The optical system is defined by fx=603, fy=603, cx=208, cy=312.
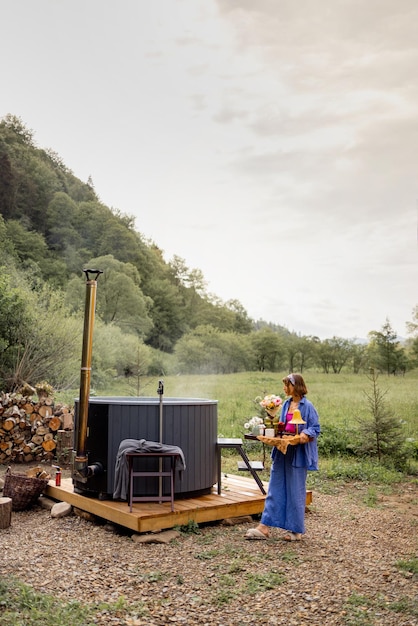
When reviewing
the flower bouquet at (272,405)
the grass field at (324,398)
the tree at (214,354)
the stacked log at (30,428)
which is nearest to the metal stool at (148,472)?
the flower bouquet at (272,405)

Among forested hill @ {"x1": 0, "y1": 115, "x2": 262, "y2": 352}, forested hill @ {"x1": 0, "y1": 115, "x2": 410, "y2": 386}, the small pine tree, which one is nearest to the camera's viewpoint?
the small pine tree

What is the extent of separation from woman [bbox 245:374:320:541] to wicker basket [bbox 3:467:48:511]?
2.36 metres

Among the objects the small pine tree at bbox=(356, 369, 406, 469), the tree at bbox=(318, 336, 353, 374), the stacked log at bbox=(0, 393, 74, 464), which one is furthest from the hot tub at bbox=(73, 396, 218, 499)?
the tree at bbox=(318, 336, 353, 374)

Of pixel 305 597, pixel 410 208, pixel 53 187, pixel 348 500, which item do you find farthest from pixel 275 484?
pixel 53 187

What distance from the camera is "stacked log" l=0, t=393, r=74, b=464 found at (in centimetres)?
907

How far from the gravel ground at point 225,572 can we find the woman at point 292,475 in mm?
139

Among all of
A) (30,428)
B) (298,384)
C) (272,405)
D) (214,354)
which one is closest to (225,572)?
(298,384)

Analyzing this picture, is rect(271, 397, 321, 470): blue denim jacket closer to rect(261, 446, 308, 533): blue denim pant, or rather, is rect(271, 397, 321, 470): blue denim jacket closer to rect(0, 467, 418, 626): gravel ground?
rect(261, 446, 308, 533): blue denim pant

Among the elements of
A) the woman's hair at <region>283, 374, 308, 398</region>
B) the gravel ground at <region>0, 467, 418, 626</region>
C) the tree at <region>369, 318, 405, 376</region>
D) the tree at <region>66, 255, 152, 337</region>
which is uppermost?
the tree at <region>66, 255, 152, 337</region>

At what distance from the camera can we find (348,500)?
6789 mm

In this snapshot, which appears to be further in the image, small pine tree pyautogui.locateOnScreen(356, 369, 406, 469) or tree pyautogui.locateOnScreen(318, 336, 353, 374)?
tree pyautogui.locateOnScreen(318, 336, 353, 374)

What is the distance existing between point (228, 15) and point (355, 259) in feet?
55.7

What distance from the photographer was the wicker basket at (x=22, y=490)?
6020 millimetres

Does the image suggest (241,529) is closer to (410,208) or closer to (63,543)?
(63,543)
